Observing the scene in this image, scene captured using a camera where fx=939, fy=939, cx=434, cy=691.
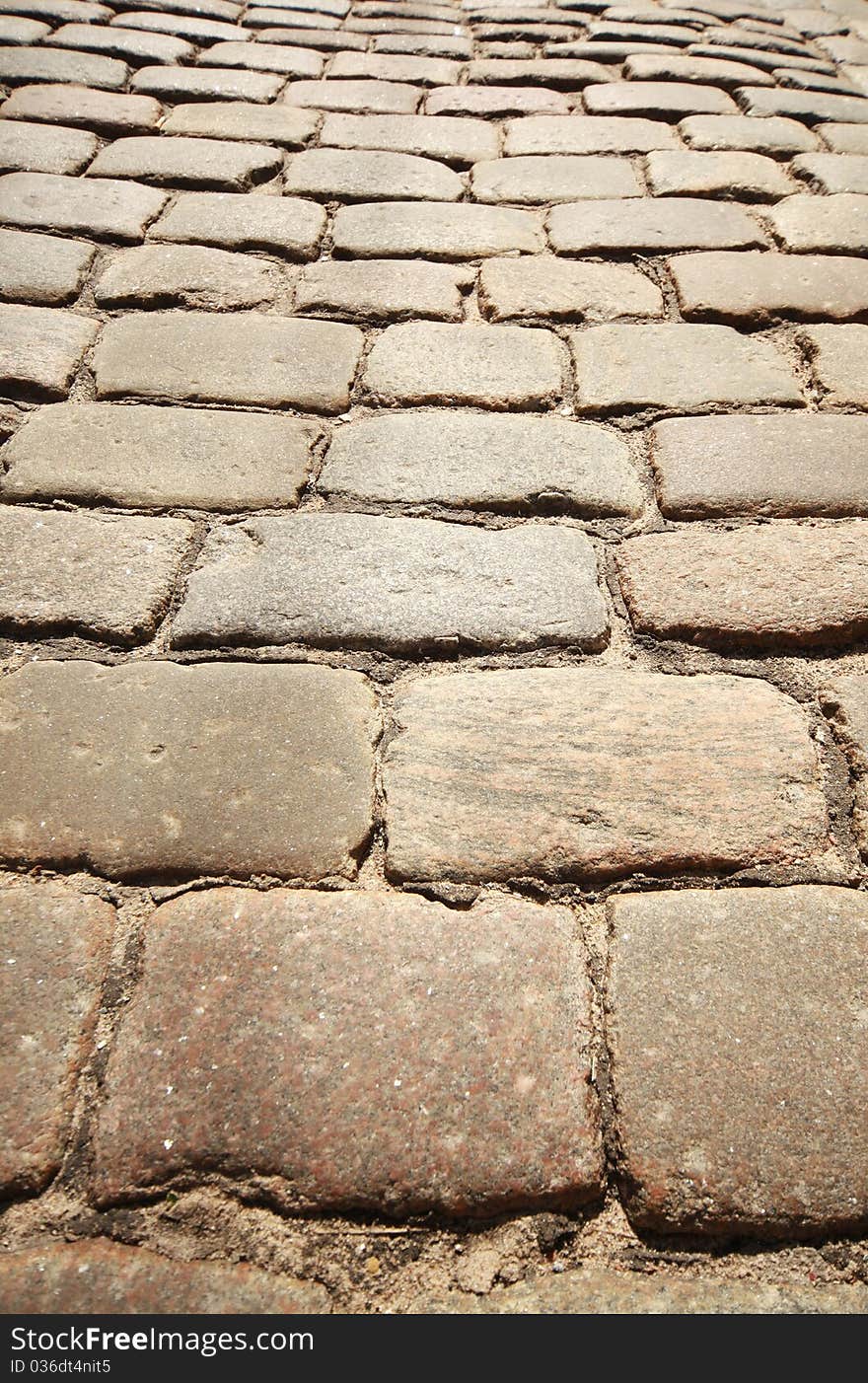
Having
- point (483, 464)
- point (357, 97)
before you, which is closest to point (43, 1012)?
point (483, 464)

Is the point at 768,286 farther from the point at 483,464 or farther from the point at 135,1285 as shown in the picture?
the point at 135,1285

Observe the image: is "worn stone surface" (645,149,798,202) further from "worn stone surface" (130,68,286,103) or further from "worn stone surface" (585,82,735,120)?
"worn stone surface" (130,68,286,103)

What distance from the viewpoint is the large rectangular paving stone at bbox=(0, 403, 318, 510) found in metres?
1.58

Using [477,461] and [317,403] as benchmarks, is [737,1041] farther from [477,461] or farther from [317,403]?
[317,403]

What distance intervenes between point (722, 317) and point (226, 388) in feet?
3.46

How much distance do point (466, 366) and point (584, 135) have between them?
1.32m

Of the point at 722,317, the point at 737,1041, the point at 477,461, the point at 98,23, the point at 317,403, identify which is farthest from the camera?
the point at 98,23

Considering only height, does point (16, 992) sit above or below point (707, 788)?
below

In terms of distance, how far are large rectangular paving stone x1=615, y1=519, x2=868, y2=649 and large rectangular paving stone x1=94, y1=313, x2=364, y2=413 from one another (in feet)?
2.31

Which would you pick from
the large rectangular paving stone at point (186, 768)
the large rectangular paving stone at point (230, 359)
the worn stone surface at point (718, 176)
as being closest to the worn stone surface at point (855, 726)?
the large rectangular paving stone at point (186, 768)

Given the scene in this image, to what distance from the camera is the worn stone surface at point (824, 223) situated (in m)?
2.24

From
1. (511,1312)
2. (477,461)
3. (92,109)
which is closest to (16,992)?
(511,1312)

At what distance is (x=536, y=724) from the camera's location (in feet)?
4.11

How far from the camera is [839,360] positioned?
6.21 feet
